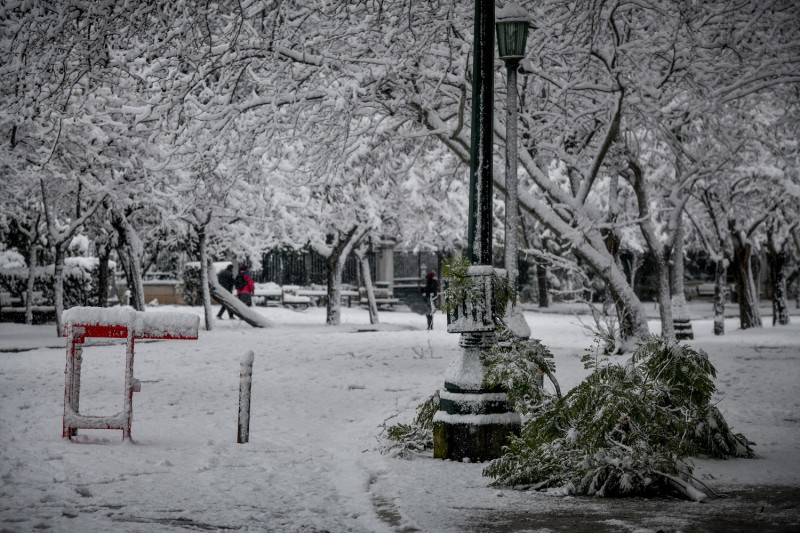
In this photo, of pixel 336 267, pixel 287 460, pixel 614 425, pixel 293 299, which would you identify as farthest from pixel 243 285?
pixel 614 425

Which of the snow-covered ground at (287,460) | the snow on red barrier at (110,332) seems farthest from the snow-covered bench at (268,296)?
the snow on red barrier at (110,332)

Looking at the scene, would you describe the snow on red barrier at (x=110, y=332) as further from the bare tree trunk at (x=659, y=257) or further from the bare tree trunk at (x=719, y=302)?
the bare tree trunk at (x=719, y=302)

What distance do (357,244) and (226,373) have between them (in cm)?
1303

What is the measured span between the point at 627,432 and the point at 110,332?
15.5 ft

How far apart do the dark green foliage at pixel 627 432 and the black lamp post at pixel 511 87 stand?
268cm

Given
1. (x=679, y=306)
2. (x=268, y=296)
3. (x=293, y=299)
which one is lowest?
(x=679, y=306)

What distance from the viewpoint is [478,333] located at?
7.20 m

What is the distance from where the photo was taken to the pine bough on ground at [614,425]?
575 centimetres

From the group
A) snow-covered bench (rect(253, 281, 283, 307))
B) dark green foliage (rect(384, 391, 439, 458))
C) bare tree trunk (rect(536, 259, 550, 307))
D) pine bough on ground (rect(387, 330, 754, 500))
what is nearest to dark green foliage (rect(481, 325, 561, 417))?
pine bough on ground (rect(387, 330, 754, 500))

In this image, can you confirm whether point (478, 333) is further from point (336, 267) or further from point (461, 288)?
point (336, 267)

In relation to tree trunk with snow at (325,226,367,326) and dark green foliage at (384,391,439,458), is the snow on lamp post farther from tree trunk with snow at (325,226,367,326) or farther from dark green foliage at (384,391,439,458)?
tree trunk with snow at (325,226,367,326)

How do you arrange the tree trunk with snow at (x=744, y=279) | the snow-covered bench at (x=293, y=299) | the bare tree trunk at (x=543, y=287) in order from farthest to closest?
the bare tree trunk at (x=543, y=287), the snow-covered bench at (x=293, y=299), the tree trunk with snow at (x=744, y=279)

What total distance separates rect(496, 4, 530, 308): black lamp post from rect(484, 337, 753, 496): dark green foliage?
8.79 ft

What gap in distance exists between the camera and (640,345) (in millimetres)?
7043
